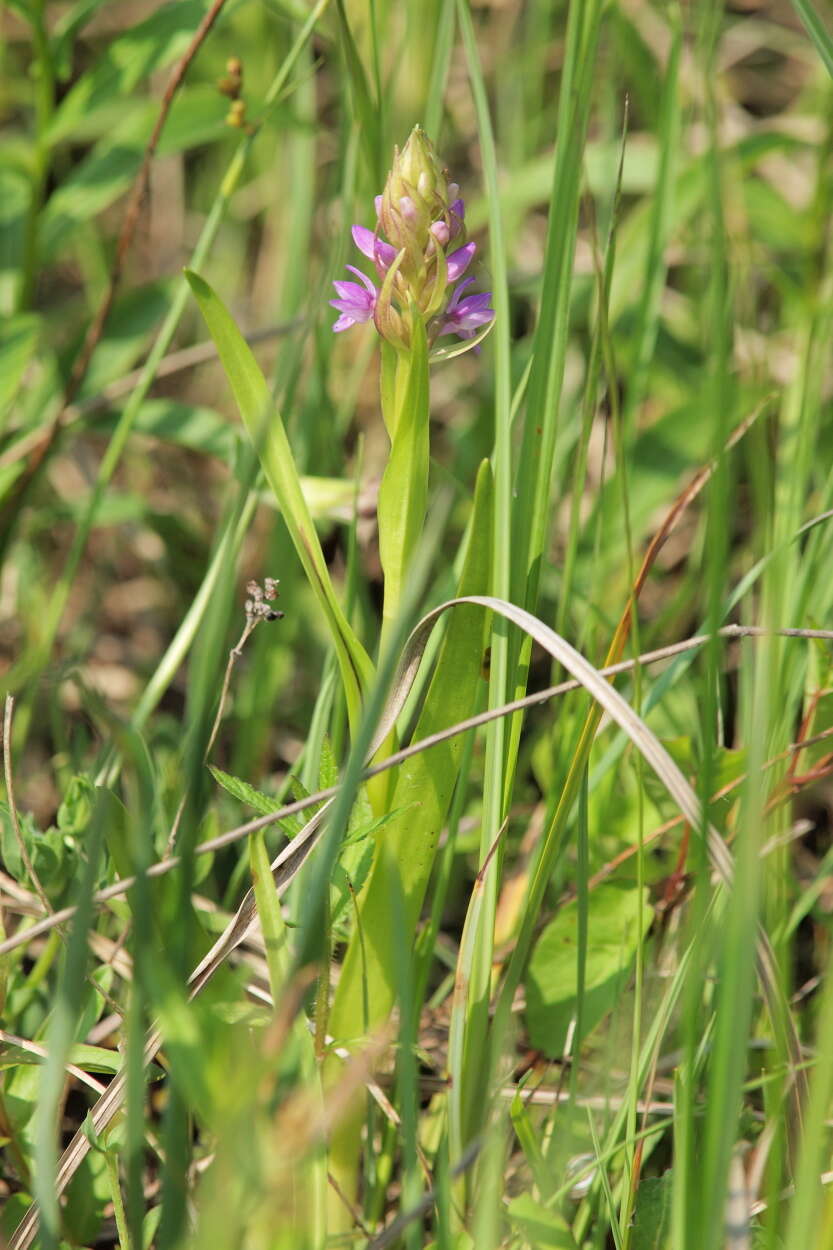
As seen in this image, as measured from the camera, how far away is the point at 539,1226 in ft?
2.98

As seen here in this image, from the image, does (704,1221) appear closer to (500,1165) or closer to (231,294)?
(500,1165)

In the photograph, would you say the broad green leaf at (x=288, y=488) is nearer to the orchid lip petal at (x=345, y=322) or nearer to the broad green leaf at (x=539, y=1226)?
the orchid lip petal at (x=345, y=322)

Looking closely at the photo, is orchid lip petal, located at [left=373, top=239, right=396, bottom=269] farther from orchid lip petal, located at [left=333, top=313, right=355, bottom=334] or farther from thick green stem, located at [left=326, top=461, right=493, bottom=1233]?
thick green stem, located at [left=326, top=461, right=493, bottom=1233]

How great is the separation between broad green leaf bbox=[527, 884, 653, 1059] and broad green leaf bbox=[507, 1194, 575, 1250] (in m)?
0.29

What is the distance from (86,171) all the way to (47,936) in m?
1.17

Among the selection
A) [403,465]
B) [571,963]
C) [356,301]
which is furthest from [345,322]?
[571,963]

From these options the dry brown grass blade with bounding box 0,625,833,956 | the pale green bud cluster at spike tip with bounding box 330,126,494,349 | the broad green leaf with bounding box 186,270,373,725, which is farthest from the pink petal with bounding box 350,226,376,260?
the dry brown grass blade with bounding box 0,625,833,956

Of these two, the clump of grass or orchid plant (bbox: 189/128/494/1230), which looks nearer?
the clump of grass

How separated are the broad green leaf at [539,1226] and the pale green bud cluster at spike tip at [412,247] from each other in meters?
0.72

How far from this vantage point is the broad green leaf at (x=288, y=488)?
982 millimetres

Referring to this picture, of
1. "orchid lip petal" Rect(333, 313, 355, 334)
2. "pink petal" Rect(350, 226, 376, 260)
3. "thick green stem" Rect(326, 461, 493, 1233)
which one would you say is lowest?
"thick green stem" Rect(326, 461, 493, 1233)

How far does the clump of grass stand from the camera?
2.45ft

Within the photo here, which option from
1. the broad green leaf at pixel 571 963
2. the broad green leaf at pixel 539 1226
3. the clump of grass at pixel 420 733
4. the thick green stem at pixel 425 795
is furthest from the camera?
the broad green leaf at pixel 571 963

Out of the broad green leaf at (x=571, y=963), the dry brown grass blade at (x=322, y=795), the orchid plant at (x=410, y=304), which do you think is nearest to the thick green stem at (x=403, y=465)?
the orchid plant at (x=410, y=304)
